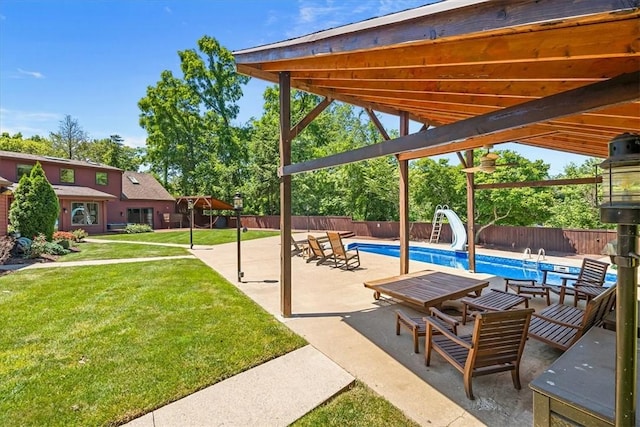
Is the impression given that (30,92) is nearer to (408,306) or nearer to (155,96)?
(155,96)

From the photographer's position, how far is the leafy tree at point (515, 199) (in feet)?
51.8

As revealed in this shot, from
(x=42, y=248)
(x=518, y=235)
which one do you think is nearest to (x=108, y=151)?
(x=42, y=248)

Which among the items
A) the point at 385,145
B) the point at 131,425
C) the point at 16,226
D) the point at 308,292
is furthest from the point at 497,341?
the point at 16,226

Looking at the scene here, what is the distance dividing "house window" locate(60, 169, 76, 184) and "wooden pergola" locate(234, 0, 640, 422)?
76.5 ft

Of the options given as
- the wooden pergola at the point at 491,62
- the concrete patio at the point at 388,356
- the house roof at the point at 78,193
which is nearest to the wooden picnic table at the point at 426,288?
the concrete patio at the point at 388,356

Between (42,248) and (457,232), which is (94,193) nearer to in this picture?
(42,248)

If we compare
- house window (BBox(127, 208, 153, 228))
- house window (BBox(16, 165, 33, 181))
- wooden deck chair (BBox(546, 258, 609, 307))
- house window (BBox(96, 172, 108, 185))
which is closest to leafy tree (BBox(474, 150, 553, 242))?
wooden deck chair (BBox(546, 258, 609, 307))

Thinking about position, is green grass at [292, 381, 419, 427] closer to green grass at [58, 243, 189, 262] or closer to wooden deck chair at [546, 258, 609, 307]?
wooden deck chair at [546, 258, 609, 307]

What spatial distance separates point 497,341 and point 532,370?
0.97 m

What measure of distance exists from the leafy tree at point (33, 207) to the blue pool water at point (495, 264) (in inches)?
534

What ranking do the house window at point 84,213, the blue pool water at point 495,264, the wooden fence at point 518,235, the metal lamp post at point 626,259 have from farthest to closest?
1. the house window at point 84,213
2. the wooden fence at point 518,235
3. the blue pool water at point 495,264
4. the metal lamp post at point 626,259

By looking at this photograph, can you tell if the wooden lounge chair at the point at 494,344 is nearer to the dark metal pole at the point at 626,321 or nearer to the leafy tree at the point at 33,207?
the dark metal pole at the point at 626,321

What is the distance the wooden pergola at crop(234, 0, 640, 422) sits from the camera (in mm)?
1481

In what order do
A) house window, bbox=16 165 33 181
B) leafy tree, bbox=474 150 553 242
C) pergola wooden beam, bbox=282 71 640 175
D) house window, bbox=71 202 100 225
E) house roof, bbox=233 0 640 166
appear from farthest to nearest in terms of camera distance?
house window, bbox=71 202 100 225 < house window, bbox=16 165 33 181 < leafy tree, bbox=474 150 553 242 < pergola wooden beam, bbox=282 71 640 175 < house roof, bbox=233 0 640 166
